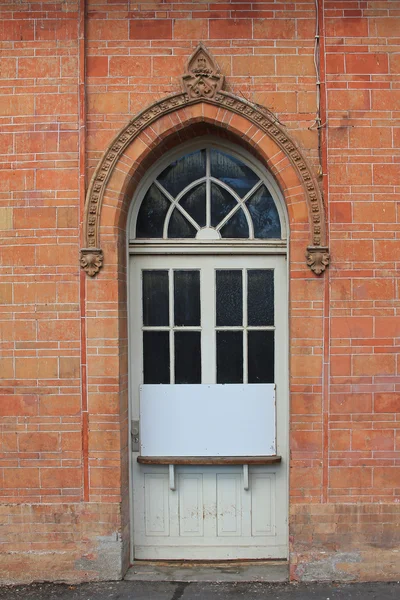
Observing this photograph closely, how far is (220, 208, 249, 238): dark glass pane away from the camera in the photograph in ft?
17.7

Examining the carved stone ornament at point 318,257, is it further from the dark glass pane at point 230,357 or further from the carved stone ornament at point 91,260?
the carved stone ornament at point 91,260

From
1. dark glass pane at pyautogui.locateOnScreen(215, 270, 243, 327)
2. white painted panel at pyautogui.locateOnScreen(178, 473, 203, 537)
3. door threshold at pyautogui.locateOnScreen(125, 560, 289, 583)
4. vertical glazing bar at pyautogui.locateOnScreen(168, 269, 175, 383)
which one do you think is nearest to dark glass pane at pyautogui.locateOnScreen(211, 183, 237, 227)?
dark glass pane at pyautogui.locateOnScreen(215, 270, 243, 327)

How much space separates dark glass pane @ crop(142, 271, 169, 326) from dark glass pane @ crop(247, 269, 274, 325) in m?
0.79

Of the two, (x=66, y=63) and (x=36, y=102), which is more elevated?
(x=66, y=63)

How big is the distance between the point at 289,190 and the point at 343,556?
323 centimetres

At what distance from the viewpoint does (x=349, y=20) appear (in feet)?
16.6

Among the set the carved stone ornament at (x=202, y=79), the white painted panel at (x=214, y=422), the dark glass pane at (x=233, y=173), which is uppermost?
the carved stone ornament at (x=202, y=79)

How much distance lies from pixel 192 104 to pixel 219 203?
3.04 ft

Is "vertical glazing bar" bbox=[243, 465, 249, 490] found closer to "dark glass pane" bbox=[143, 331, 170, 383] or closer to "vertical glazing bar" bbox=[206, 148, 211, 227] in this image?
"dark glass pane" bbox=[143, 331, 170, 383]

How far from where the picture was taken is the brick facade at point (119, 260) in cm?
502

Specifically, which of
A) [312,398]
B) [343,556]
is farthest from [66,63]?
[343,556]

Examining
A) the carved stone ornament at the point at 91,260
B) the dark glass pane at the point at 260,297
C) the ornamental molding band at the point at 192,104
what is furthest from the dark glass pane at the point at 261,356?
the carved stone ornament at the point at 91,260

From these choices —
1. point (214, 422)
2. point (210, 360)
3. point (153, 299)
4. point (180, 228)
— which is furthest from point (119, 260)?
point (214, 422)

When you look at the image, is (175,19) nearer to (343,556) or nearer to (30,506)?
(30,506)
